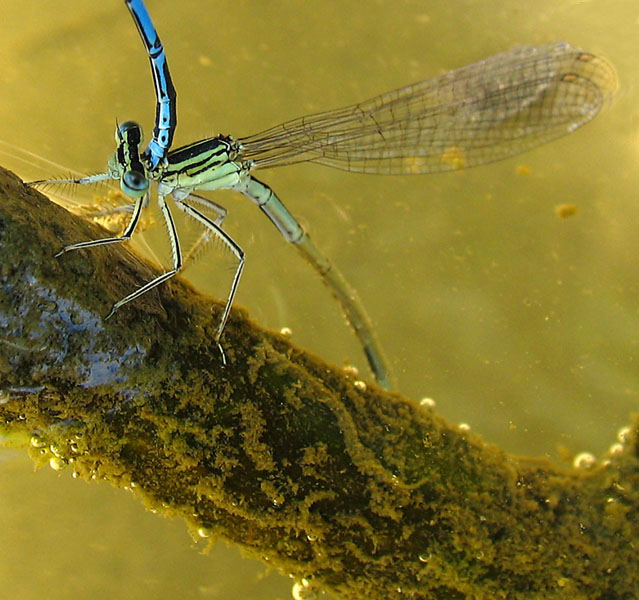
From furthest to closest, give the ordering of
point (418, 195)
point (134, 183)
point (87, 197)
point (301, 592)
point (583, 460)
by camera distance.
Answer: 1. point (418, 195)
2. point (583, 460)
3. point (87, 197)
4. point (301, 592)
5. point (134, 183)

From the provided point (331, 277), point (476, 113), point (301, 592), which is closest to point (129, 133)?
point (331, 277)

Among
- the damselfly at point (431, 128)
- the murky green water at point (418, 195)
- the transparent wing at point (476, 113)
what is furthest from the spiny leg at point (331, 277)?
the transparent wing at point (476, 113)

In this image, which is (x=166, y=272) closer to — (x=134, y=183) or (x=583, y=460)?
(x=134, y=183)

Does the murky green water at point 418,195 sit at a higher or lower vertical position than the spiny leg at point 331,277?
higher

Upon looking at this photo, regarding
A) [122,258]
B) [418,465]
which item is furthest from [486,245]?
[122,258]

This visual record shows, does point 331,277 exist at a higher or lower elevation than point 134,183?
higher

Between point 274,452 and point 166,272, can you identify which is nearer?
point 274,452

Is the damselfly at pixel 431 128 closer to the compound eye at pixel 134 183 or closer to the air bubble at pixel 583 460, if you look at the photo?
the compound eye at pixel 134 183
